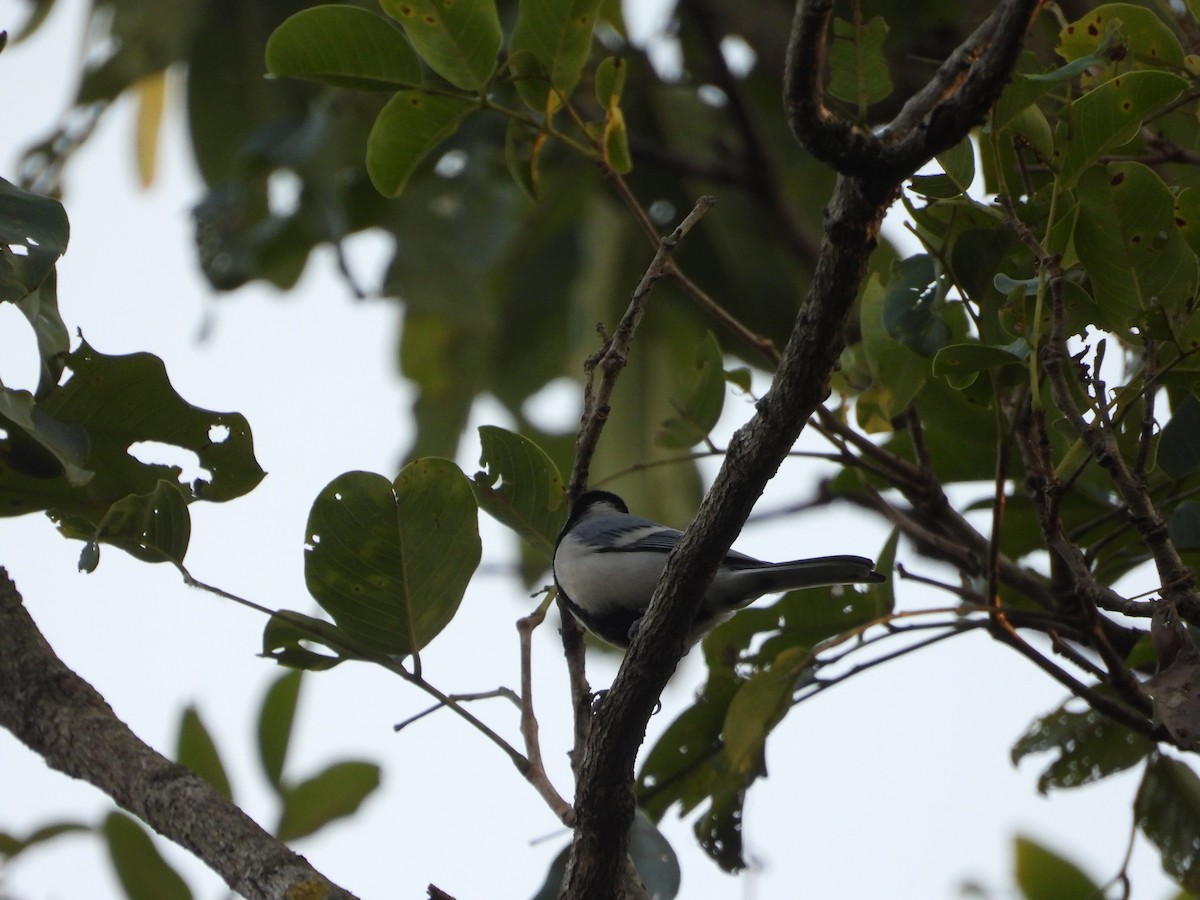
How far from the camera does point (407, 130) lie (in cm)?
245

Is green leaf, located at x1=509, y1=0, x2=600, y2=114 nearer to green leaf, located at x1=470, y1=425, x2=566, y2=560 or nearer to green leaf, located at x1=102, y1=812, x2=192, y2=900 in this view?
green leaf, located at x1=470, y1=425, x2=566, y2=560

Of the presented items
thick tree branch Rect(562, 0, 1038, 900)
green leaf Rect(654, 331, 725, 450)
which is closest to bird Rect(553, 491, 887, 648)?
green leaf Rect(654, 331, 725, 450)

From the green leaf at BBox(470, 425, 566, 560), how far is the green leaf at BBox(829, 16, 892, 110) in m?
0.90

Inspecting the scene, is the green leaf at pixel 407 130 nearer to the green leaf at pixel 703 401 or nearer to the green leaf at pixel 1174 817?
the green leaf at pixel 703 401

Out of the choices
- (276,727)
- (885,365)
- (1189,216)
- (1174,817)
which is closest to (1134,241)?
(1189,216)

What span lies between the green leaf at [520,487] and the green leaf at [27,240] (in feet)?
2.77

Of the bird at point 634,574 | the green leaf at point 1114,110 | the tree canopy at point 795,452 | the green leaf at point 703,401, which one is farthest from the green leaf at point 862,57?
the bird at point 634,574

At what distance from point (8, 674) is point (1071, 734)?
2.26 m

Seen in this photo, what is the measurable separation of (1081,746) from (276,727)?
1889 millimetres

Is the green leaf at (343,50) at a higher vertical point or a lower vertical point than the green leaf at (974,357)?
higher

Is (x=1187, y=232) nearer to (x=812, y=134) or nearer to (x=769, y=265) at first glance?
(x=812, y=134)

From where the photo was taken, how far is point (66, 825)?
281 cm

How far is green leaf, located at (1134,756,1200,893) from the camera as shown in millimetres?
2756

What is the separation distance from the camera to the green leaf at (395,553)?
7.38 feet
